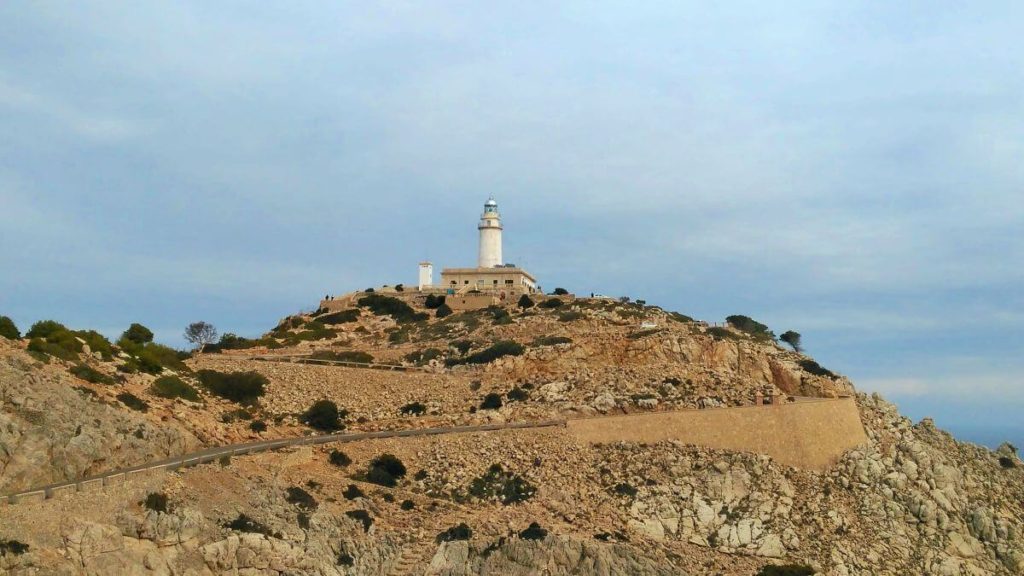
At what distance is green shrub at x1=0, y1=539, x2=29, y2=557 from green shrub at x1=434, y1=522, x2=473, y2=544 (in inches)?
484

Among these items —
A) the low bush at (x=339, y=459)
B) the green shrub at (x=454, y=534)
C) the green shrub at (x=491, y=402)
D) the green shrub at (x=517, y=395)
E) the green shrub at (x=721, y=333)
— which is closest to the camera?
the green shrub at (x=454, y=534)

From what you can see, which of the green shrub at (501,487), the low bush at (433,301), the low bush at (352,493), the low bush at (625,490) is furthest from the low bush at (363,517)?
the low bush at (433,301)

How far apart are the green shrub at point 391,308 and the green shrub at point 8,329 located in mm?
28327

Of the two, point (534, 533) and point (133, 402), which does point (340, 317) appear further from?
point (534, 533)

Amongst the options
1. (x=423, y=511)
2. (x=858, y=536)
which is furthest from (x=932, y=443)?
(x=423, y=511)

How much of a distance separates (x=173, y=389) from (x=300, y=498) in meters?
9.70

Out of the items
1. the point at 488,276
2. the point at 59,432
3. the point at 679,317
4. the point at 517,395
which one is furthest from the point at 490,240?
the point at 59,432

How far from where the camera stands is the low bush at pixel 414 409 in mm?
46750

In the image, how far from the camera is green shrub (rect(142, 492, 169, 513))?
2997 centimetres

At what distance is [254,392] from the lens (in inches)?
1786

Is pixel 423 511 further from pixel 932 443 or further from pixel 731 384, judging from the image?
pixel 932 443

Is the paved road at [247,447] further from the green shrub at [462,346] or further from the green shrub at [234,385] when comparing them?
the green shrub at [462,346]

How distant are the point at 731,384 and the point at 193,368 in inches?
880

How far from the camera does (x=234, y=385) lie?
45281mm
